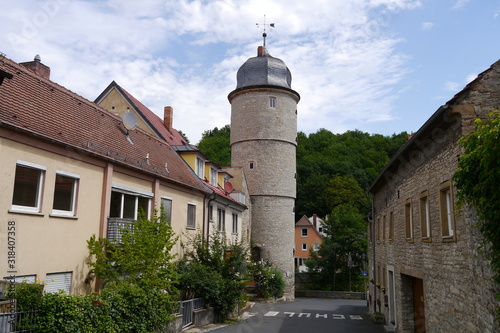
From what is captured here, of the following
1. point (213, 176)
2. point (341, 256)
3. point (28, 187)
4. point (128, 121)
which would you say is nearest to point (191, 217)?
point (128, 121)

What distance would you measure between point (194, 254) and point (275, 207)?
14.2m

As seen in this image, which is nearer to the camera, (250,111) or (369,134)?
(250,111)

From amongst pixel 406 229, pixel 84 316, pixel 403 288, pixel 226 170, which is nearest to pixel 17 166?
pixel 84 316

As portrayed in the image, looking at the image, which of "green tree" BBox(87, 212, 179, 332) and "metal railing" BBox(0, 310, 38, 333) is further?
"green tree" BBox(87, 212, 179, 332)

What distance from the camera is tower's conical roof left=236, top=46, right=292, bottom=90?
111 ft

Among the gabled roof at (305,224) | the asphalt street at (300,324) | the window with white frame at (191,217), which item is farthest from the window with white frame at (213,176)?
the gabled roof at (305,224)

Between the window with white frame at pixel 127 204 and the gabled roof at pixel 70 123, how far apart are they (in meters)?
1.06

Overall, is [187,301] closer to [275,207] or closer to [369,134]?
[275,207]

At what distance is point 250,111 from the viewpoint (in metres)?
33.5

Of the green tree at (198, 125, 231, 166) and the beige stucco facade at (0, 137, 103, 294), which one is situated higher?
the green tree at (198, 125, 231, 166)

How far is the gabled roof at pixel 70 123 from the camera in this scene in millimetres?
11395

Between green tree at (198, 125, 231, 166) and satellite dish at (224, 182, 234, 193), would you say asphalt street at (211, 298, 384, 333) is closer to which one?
satellite dish at (224, 182, 234, 193)

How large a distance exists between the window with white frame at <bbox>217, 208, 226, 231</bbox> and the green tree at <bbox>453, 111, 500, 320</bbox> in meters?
18.9

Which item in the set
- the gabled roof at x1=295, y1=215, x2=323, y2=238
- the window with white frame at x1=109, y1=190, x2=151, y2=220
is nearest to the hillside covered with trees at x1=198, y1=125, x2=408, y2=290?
the gabled roof at x1=295, y1=215, x2=323, y2=238
